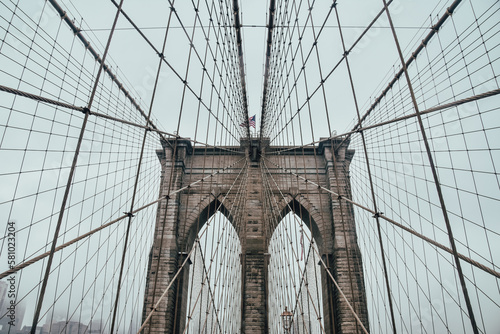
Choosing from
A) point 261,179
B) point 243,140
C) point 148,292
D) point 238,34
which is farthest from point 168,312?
point 238,34

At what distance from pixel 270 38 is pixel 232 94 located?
→ 2.84 metres

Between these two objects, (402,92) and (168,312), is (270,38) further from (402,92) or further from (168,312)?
(168,312)

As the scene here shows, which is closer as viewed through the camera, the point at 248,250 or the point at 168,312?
the point at 248,250

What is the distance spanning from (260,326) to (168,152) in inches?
345

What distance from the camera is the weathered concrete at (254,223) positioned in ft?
30.5

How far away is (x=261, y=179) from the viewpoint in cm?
1142

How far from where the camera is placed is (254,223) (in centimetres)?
923

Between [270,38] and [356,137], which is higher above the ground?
[270,38]

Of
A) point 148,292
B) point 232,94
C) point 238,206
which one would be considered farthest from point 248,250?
point 232,94

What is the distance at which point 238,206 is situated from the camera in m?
13.0

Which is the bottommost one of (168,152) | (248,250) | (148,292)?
Result: (148,292)

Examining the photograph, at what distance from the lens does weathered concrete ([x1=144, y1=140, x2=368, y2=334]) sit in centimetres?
930

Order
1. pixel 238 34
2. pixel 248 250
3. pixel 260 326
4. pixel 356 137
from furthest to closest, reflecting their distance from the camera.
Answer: pixel 356 137 → pixel 238 34 → pixel 248 250 → pixel 260 326

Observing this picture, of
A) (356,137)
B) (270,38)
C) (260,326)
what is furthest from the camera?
(356,137)
